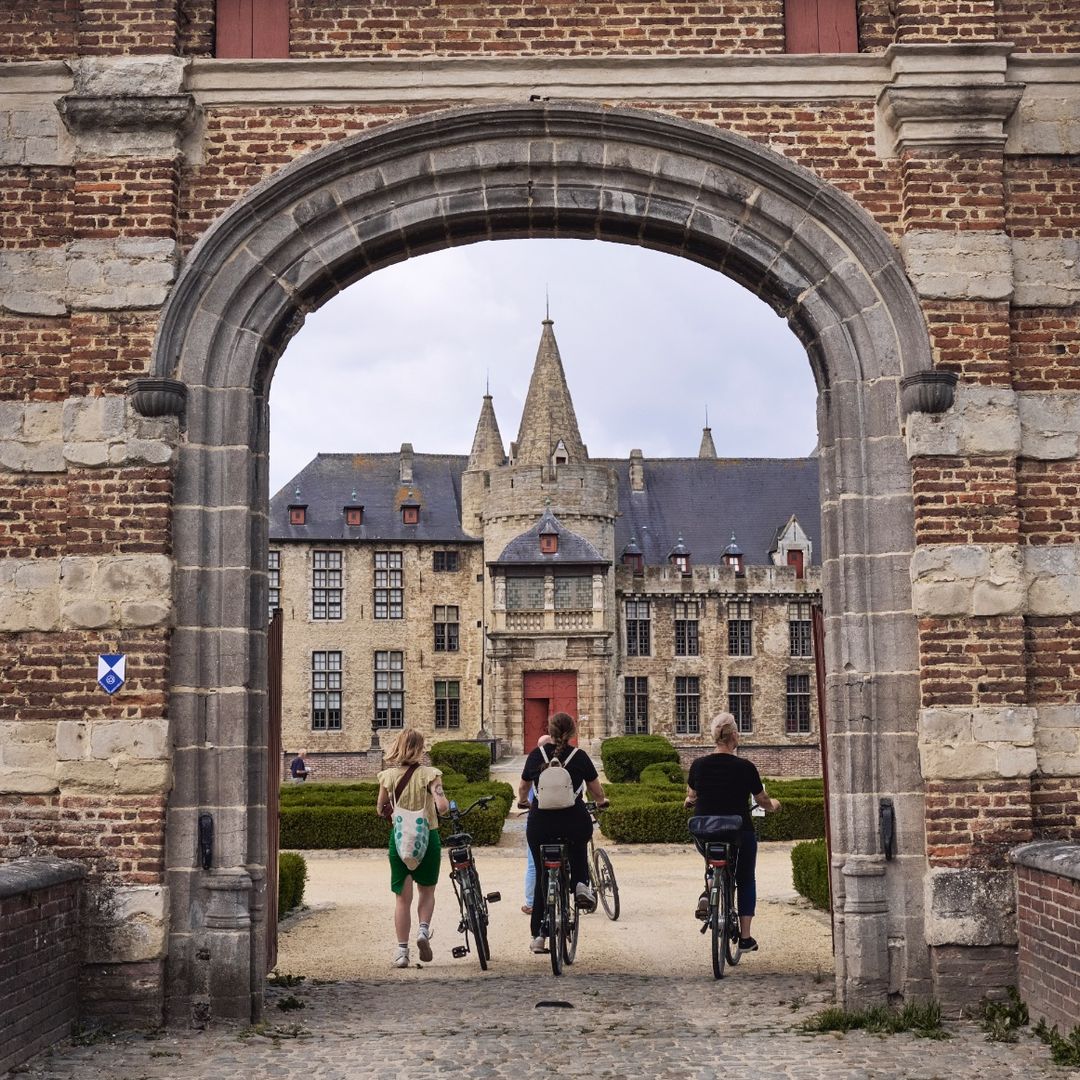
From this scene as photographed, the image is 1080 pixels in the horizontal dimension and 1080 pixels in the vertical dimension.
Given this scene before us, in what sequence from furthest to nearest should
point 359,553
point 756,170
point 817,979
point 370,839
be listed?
point 359,553 → point 370,839 → point 817,979 → point 756,170

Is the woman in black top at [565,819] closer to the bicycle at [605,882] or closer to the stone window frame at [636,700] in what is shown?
the bicycle at [605,882]

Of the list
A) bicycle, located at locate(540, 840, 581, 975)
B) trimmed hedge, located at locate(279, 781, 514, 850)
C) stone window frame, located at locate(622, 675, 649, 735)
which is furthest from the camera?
stone window frame, located at locate(622, 675, 649, 735)

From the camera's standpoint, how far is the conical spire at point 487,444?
42.7 m

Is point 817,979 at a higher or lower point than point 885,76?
lower

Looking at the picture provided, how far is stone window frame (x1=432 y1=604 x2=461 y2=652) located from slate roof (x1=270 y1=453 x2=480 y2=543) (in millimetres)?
2049

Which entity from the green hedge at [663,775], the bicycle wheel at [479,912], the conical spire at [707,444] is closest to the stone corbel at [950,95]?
the bicycle wheel at [479,912]

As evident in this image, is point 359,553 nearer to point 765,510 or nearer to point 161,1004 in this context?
point 765,510

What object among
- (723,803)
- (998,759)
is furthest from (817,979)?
(998,759)

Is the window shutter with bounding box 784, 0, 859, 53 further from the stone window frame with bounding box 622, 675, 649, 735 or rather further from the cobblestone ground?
the stone window frame with bounding box 622, 675, 649, 735

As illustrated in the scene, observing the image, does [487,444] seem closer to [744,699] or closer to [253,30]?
[744,699]

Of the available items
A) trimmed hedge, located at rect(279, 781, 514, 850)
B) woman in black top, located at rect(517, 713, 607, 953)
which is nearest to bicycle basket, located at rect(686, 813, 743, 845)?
woman in black top, located at rect(517, 713, 607, 953)

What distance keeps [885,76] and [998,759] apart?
3843mm

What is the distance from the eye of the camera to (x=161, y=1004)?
695 cm

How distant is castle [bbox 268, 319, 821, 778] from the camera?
3931 cm
